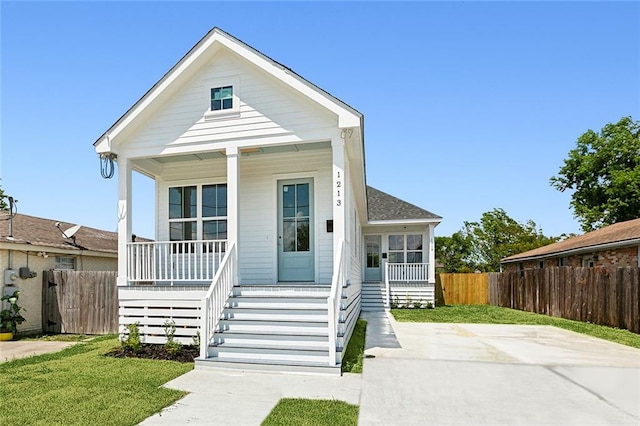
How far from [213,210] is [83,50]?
471cm

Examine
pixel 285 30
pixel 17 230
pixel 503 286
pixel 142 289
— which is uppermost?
pixel 285 30

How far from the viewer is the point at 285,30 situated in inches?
372

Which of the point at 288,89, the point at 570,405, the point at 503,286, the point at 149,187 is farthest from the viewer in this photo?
the point at 503,286

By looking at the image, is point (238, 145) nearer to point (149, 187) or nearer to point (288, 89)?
point (288, 89)

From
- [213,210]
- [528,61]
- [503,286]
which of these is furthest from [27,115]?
[503,286]

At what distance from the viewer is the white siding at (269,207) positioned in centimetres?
896

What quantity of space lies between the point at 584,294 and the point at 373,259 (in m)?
8.98

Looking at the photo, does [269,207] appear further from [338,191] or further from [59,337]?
[59,337]

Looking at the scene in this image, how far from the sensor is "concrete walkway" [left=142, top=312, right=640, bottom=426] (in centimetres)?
415

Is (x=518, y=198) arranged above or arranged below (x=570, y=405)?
above

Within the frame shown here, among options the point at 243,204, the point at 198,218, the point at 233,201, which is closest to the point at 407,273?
the point at 243,204

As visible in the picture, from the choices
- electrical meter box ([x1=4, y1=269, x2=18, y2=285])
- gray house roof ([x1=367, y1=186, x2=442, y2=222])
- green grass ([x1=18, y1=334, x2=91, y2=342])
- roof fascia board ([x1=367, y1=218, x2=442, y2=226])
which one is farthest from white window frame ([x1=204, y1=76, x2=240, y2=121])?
gray house roof ([x1=367, y1=186, x2=442, y2=222])

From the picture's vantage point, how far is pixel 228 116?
26.5 feet

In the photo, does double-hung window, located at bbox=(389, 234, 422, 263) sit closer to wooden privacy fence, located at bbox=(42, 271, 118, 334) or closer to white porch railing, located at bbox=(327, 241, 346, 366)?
wooden privacy fence, located at bbox=(42, 271, 118, 334)
